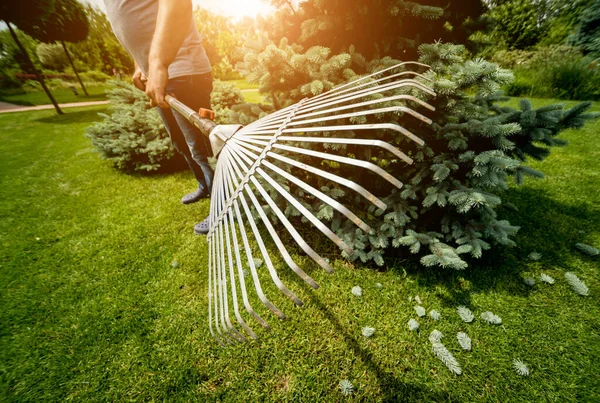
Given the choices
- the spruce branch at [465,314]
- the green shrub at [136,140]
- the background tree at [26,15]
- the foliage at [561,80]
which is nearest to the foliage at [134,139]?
the green shrub at [136,140]

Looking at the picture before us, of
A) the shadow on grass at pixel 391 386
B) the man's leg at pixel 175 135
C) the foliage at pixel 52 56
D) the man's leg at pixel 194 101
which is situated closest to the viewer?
the shadow on grass at pixel 391 386

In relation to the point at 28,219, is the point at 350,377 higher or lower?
lower

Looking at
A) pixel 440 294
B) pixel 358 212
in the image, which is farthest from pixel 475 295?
pixel 358 212

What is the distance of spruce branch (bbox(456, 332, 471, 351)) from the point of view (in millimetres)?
1567

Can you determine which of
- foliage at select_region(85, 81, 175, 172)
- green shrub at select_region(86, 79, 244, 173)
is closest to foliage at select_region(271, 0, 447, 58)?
green shrub at select_region(86, 79, 244, 173)

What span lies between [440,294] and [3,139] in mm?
11814

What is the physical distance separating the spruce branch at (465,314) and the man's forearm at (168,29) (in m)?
2.81

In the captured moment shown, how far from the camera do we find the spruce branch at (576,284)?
5.84 ft

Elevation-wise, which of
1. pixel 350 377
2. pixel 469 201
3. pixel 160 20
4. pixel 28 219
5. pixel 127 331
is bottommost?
pixel 350 377

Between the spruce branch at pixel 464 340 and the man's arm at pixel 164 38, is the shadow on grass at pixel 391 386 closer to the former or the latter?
the spruce branch at pixel 464 340

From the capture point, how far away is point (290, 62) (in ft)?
6.72

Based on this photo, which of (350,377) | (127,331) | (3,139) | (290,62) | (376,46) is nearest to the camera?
(350,377)

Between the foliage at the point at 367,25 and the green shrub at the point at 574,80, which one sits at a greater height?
the foliage at the point at 367,25

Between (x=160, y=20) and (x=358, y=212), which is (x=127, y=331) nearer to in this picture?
(x=358, y=212)
